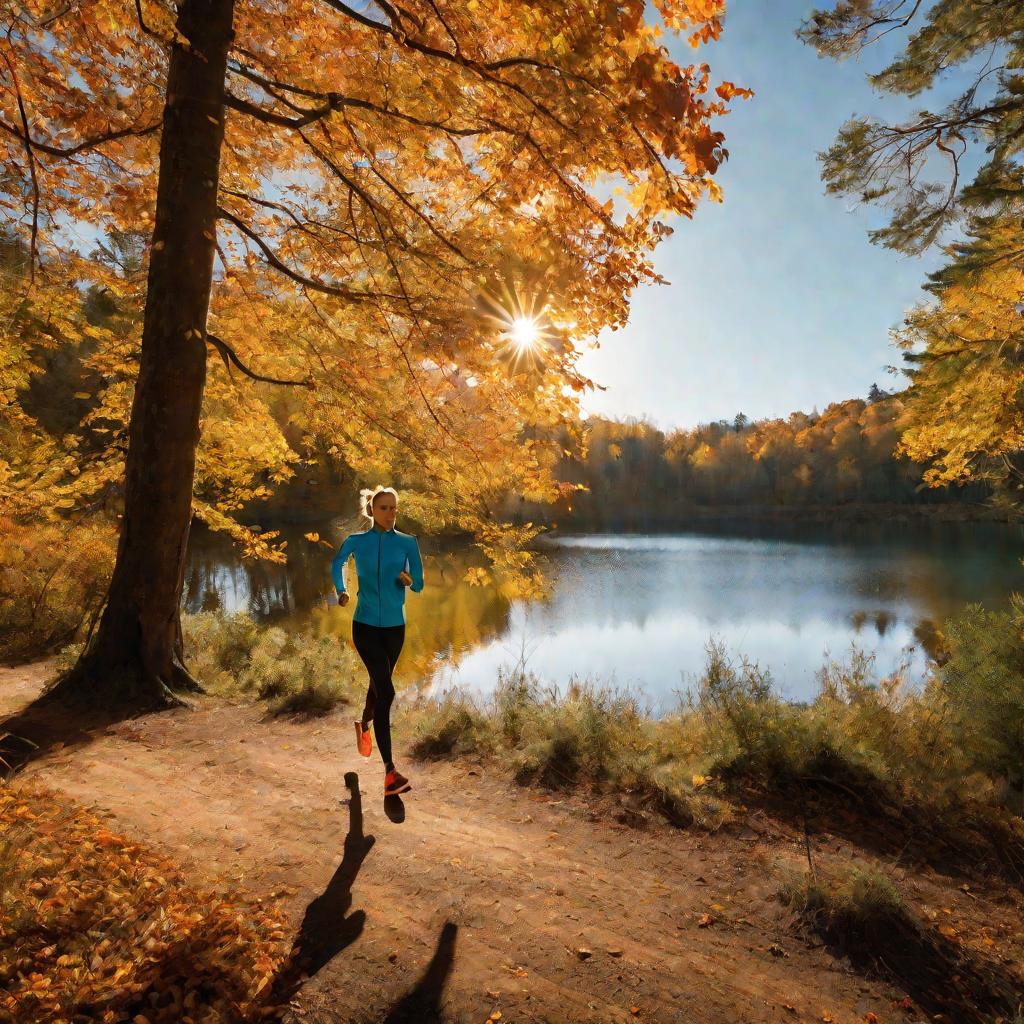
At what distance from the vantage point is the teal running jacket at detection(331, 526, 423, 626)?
389 cm

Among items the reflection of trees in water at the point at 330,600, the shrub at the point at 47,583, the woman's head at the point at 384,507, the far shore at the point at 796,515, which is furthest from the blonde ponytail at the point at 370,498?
the far shore at the point at 796,515

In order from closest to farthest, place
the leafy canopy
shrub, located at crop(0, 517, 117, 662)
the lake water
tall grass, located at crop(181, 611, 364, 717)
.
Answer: the leafy canopy
tall grass, located at crop(181, 611, 364, 717)
shrub, located at crop(0, 517, 117, 662)
the lake water

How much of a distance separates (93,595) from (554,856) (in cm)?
887

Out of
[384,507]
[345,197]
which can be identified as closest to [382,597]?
[384,507]

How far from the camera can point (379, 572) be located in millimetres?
3887

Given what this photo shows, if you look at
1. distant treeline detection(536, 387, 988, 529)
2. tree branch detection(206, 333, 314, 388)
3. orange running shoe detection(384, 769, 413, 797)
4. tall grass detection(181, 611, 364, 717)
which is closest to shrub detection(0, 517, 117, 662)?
tall grass detection(181, 611, 364, 717)

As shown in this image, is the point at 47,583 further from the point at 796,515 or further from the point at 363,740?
the point at 796,515

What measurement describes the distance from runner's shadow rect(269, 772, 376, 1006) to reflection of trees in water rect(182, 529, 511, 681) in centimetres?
822

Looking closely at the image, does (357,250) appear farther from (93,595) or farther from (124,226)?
(93,595)

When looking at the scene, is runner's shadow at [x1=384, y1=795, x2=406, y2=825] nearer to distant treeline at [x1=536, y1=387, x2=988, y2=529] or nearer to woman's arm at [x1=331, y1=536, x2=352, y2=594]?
woman's arm at [x1=331, y1=536, x2=352, y2=594]

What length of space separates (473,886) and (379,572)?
6.07 feet

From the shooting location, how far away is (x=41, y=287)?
6.57 m

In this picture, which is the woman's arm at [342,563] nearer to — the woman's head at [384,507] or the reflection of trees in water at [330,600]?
the woman's head at [384,507]

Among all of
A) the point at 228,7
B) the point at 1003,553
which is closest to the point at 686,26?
the point at 228,7
